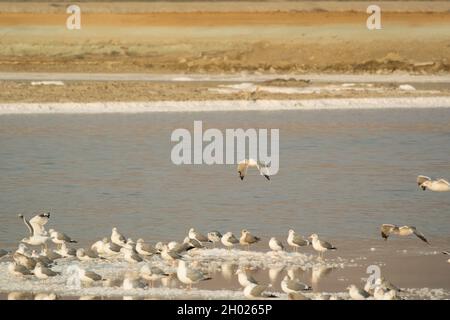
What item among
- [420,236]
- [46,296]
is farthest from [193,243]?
[420,236]

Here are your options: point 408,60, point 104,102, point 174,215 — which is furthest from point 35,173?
point 408,60

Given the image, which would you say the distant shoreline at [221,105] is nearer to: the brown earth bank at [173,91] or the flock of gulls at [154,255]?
the brown earth bank at [173,91]

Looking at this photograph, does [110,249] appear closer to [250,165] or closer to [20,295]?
[20,295]

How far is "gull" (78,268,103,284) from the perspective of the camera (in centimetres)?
1030

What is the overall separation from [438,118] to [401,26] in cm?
2140

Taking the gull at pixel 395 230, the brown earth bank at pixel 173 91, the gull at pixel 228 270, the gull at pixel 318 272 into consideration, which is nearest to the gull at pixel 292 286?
the gull at pixel 318 272

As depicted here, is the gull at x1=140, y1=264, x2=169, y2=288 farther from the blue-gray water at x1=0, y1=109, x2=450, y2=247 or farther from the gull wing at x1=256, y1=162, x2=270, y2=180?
the gull wing at x1=256, y1=162, x2=270, y2=180

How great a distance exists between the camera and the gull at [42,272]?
1045 centimetres

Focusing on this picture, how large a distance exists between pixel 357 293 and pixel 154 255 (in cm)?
255

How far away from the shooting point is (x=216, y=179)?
16.1 meters

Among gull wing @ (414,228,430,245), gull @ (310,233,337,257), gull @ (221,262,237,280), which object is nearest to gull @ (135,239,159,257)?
gull @ (221,262,237,280)

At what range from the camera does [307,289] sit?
9.98 metres

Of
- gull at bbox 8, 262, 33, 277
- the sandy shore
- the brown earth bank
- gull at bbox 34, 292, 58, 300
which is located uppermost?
the sandy shore
